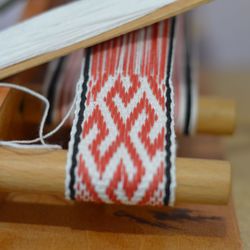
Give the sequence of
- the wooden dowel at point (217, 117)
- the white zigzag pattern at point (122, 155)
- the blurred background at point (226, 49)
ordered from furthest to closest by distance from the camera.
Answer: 1. the blurred background at point (226, 49)
2. the wooden dowel at point (217, 117)
3. the white zigzag pattern at point (122, 155)

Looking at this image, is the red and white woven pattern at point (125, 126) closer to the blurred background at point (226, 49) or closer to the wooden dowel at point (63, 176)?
the wooden dowel at point (63, 176)

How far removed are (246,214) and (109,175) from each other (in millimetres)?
317

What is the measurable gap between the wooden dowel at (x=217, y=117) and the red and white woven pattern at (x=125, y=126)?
165mm

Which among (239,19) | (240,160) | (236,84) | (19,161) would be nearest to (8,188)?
(19,161)

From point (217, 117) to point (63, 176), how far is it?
0.36m

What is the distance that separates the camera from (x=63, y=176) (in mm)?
681

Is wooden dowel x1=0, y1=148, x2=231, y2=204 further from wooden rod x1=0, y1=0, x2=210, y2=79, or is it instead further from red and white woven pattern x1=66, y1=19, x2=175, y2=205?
wooden rod x1=0, y1=0, x2=210, y2=79

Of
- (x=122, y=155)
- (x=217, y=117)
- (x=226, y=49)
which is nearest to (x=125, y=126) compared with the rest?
(x=122, y=155)

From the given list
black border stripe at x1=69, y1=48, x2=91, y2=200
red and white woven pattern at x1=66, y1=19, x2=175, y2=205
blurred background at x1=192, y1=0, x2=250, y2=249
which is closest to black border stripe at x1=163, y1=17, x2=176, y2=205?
red and white woven pattern at x1=66, y1=19, x2=175, y2=205

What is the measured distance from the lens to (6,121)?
0.80 meters

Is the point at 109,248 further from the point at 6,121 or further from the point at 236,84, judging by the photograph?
the point at 236,84

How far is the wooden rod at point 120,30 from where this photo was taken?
756mm

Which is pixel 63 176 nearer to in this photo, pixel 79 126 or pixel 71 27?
pixel 79 126

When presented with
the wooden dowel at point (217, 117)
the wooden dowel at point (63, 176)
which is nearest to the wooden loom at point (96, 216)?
the wooden dowel at point (63, 176)
